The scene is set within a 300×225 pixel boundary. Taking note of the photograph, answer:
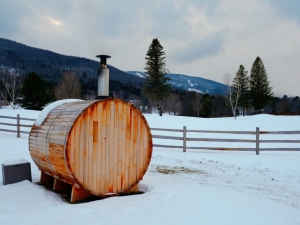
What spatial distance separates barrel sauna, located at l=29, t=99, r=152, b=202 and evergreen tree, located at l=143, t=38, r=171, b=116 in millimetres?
31965

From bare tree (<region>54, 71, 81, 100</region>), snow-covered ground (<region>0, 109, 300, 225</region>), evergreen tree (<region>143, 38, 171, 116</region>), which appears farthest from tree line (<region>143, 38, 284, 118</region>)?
snow-covered ground (<region>0, 109, 300, 225</region>)

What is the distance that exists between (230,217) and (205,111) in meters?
57.2

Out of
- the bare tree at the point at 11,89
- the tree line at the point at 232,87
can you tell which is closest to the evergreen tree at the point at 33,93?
the bare tree at the point at 11,89

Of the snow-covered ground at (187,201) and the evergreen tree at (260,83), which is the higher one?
the evergreen tree at (260,83)

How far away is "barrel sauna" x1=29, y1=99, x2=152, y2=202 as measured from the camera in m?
5.19

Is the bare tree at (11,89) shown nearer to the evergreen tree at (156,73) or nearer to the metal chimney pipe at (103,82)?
the evergreen tree at (156,73)

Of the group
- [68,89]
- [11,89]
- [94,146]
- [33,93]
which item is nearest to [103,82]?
[94,146]

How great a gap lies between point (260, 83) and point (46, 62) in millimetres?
121674

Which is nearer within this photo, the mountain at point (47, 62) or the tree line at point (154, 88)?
the tree line at point (154, 88)

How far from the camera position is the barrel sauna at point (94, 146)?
519cm

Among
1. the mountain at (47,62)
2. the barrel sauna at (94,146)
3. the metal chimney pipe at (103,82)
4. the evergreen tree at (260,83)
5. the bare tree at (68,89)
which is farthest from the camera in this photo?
the mountain at (47,62)

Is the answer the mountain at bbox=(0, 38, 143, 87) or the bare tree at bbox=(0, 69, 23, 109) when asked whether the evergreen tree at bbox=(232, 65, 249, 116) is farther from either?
the mountain at bbox=(0, 38, 143, 87)

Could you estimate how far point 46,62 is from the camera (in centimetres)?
13925

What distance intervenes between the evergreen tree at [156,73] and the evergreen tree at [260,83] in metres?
16.1
